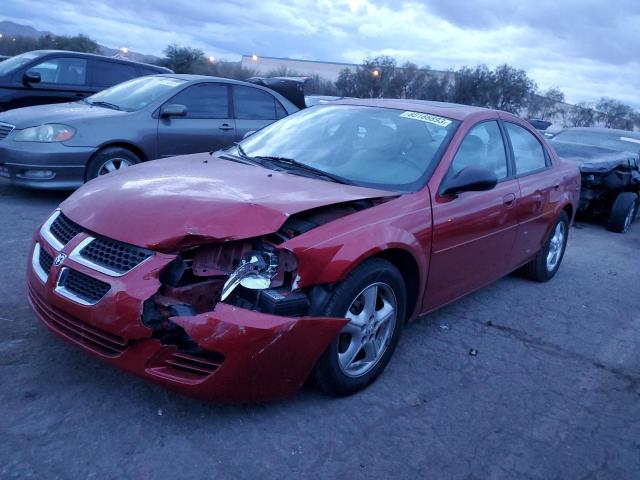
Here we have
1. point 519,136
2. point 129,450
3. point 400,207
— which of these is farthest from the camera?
point 519,136

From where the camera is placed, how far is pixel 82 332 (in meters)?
2.73

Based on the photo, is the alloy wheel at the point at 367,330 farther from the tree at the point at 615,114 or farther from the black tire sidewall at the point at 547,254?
the tree at the point at 615,114

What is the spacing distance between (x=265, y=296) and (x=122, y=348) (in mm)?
695

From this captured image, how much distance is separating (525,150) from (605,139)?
6572 millimetres

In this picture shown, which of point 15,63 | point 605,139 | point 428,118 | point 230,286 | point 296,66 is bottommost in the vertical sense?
point 230,286

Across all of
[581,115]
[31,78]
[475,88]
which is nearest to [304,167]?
[31,78]

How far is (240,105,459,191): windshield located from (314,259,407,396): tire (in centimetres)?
68

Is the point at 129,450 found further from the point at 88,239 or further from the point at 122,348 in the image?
the point at 88,239

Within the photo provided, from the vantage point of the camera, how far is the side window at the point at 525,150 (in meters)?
4.70

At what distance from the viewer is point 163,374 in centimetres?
257

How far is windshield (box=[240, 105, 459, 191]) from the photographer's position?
3.66 m

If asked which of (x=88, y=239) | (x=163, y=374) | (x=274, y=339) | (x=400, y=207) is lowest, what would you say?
(x=163, y=374)

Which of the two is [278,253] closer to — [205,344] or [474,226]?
[205,344]

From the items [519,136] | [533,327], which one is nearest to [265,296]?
[533,327]
